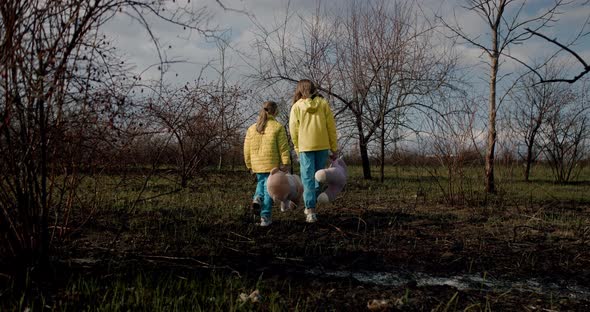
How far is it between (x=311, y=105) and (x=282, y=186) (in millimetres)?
1198

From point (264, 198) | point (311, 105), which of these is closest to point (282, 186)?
point (264, 198)

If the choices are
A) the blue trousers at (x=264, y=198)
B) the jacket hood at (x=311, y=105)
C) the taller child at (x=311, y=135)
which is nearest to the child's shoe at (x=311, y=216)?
the taller child at (x=311, y=135)

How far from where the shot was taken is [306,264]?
388cm

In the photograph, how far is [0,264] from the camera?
124 inches

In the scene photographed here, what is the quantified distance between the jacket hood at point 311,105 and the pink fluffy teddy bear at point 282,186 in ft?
3.01

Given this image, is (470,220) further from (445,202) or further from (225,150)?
(225,150)

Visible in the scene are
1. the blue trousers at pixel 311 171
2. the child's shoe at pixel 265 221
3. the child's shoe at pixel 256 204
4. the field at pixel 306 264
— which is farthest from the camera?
the child's shoe at pixel 256 204

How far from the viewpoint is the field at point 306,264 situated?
2916 mm

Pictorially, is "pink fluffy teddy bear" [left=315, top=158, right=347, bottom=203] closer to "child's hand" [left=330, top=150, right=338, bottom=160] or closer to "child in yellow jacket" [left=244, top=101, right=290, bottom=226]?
"child's hand" [left=330, top=150, right=338, bottom=160]

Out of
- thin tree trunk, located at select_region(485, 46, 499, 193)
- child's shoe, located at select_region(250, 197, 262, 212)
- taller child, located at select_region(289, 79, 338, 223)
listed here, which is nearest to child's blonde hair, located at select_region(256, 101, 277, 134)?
taller child, located at select_region(289, 79, 338, 223)

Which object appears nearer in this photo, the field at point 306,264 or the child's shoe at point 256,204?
the field at point 306,264

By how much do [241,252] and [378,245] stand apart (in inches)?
53.2

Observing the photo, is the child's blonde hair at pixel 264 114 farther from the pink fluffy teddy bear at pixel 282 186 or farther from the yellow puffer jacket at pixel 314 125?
the pink fluffy teddy bear at pixel 282 186

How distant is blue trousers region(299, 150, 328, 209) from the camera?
19.5 ft
